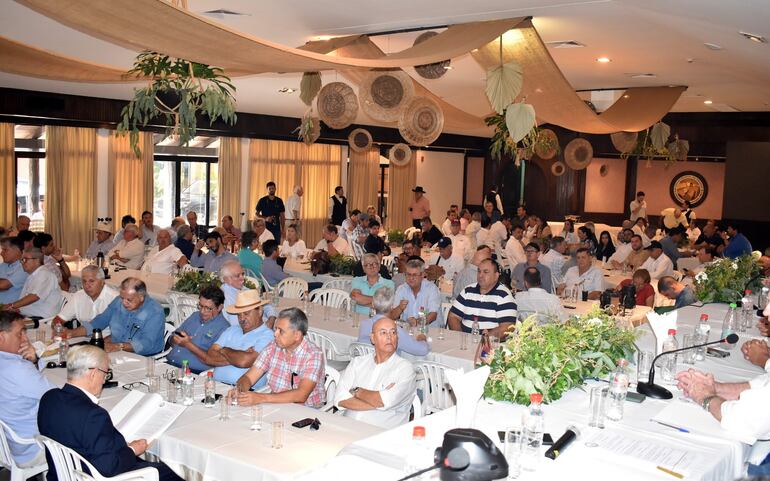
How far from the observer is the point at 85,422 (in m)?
3.80

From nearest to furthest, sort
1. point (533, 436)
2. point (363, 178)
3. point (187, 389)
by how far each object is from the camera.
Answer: point (533, 436)
point (187, 389)
point (363, 178)

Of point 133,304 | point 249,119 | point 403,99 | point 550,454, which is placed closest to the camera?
point 550,454

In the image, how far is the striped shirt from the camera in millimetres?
7117

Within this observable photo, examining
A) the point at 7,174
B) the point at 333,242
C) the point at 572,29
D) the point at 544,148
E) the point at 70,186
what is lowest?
the point at 333,242

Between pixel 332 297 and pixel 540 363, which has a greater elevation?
pixel 540 363

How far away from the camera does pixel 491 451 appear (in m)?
2.47

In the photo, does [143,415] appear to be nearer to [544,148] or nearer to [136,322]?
[136,322]

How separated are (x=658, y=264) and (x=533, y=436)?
8387mm

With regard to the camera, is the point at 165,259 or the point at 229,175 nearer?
the point at 165,259

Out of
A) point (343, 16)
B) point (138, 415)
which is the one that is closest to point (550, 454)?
point (138, 415)

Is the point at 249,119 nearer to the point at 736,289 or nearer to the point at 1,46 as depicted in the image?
the point at 1,46

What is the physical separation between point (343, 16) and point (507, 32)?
1713 millimetres

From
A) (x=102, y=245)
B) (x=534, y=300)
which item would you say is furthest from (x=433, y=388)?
(x=102, y=245)

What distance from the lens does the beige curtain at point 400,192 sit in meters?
23.3
